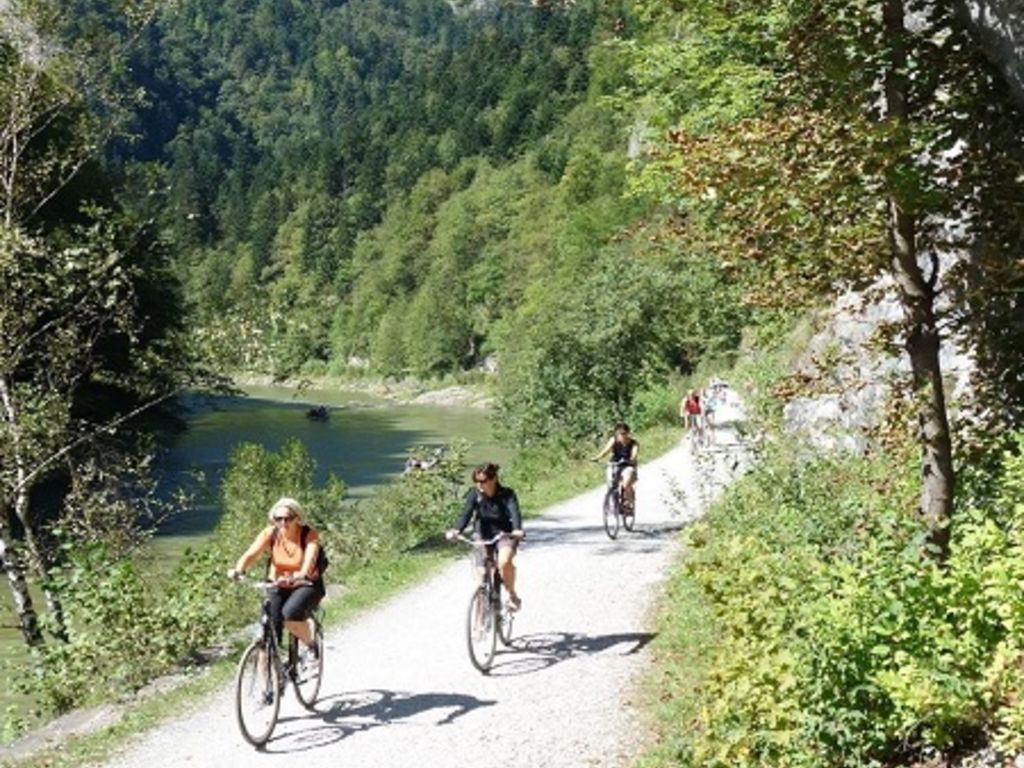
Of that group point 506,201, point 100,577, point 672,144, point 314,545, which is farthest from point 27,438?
point 506,201

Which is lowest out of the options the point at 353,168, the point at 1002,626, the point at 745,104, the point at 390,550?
the point at 390,550

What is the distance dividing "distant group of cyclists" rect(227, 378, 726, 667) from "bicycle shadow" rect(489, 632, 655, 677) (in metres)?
0.50

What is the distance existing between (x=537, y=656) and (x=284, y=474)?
13567 millimetres

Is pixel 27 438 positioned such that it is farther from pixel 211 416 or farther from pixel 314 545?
pixel 211 416

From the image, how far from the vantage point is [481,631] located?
10.8 metres

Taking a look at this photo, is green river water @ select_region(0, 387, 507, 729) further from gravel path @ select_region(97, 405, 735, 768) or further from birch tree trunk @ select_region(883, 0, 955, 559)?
birch tree trunk @ select_region(883, 0, 955, 559)

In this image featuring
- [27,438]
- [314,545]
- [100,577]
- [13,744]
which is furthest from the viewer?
[27,438]

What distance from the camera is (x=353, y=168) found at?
193 meters

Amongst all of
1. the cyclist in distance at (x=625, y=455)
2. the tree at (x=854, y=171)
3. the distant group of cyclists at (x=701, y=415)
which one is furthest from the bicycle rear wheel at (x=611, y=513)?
the tree at (x=854, y=171)

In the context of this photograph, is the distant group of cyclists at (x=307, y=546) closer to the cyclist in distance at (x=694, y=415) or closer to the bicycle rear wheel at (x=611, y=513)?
the bicycle rear wheel at (x=611, y=513)

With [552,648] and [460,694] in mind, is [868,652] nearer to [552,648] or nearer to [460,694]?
[460,694]

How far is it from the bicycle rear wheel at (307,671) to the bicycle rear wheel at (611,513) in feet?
28.3

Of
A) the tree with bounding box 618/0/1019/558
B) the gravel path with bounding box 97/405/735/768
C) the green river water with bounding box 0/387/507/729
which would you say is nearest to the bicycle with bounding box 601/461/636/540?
the gravel path with bounding box 97/405/735/768

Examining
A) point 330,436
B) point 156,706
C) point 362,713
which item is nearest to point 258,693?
point 362,713
